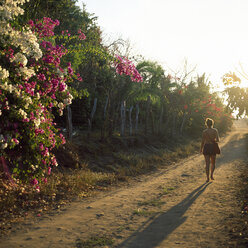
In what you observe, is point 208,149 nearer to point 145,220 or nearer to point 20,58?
point 145,220

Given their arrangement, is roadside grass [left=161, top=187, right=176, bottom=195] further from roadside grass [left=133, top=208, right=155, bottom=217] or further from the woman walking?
roadside grass [left=133, top=208, right=155, bottom=217]

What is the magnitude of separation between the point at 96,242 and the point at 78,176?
4.08 metres

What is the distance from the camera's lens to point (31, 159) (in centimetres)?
544

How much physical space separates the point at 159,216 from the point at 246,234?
1.67 metres

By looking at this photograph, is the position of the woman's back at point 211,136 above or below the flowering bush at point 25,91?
below

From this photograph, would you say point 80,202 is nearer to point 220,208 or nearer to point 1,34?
point 220,208

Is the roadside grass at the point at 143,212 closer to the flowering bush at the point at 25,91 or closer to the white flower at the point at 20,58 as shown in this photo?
the flowering bush at the point at 25,91

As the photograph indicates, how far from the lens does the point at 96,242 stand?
421cm

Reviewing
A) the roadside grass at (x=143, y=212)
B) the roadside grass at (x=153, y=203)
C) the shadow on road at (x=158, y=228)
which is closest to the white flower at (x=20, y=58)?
the shadow on road at (x=158, y=228)

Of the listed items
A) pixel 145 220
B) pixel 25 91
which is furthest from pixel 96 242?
pixel 25 91

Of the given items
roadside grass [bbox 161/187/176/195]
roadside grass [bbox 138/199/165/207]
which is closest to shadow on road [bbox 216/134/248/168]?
roadside grass [bbox 161/187/176/195]

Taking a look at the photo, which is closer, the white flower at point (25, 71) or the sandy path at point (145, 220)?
the sandy path at point (145, 220)

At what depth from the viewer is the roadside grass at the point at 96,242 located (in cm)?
411

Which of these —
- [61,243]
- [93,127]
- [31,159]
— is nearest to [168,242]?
[61,243]
